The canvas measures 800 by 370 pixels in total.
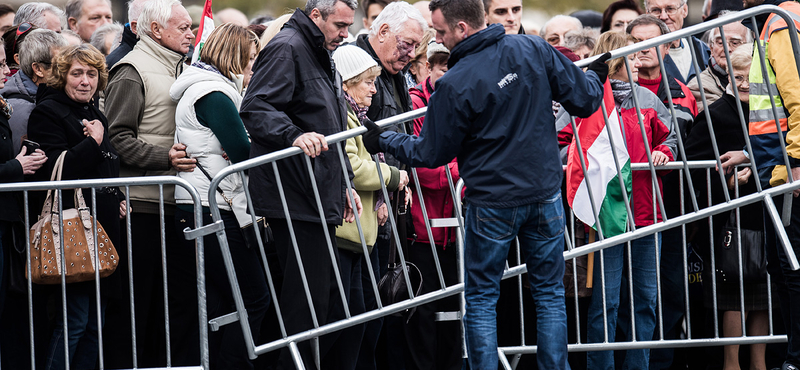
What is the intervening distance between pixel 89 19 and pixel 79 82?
2.90 m

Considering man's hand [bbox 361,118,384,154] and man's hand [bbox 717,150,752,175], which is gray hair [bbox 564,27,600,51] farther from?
man's hand [bbox 361,118,384,154]

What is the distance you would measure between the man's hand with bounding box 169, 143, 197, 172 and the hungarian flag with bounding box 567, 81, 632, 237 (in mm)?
2156

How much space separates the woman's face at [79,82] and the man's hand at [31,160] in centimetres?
39

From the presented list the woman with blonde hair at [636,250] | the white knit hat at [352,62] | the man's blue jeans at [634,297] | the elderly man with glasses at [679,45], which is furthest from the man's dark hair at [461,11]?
the elderly man with glasses at [679,45]

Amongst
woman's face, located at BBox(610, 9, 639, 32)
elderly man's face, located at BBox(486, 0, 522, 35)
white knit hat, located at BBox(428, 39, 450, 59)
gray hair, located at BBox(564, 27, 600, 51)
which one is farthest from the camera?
woman's face, located at BBox(610, 9, 639, 32)

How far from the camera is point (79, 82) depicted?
513 centimetres

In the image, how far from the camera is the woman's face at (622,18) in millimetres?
7895

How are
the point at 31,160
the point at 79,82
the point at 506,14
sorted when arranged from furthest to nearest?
the point at 506,14, the point at 79,82, the point at 31,160

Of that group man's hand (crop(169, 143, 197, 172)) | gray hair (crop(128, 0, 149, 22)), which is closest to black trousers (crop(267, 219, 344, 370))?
man's hand (crop(169, 143, 197, 172))

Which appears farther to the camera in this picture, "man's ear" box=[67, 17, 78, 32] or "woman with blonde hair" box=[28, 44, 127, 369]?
"man's ear" box=[67, 17, 78, 32]

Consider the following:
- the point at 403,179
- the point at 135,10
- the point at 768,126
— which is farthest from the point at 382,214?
the point at 135,10

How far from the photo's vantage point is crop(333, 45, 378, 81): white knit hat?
17.1ft

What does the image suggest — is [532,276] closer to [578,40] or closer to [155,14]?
[155,14]

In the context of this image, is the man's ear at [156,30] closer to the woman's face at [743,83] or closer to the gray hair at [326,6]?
the gray hair at [326,6]
